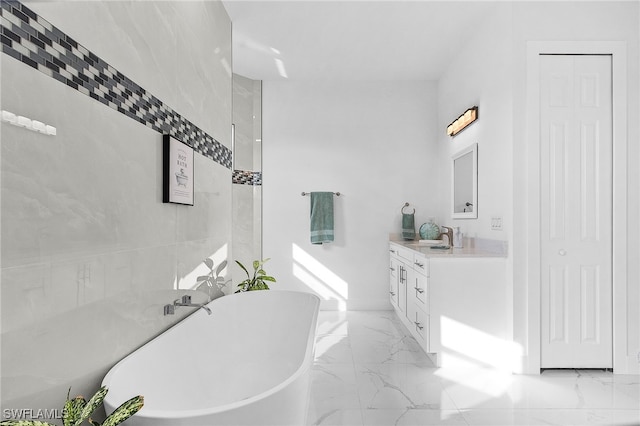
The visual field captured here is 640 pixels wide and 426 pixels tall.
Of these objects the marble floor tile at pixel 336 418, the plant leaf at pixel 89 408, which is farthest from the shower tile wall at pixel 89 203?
the marble floor tile at pixel 336 418

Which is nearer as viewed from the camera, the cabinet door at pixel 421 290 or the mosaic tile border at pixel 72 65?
the mosaic tile border at pixel 72 65

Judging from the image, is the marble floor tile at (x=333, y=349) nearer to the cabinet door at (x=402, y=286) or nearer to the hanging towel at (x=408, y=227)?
the cabinet door at (x=402, y=286)

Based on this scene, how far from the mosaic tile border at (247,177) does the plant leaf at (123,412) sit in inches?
144

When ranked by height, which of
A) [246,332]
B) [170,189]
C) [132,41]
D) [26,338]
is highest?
[132,41]

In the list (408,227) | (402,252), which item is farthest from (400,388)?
(408,227)

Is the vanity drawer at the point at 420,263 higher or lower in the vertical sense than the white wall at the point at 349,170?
lower

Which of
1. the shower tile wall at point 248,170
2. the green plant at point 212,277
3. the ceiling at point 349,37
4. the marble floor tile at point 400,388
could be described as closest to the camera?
the marble floor tile at point 400,388

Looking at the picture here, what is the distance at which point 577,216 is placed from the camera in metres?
2.57

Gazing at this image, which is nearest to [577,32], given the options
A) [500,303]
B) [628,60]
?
[628,60]

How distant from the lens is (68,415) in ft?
2.67

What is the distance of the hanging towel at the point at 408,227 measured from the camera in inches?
167

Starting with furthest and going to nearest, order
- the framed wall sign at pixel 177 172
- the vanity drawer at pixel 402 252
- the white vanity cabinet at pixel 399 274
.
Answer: the white vanity cabinet at pixel 399 274 → the vanity drawer at pixel 402 252 → the framed wall sign at pixel 177 172

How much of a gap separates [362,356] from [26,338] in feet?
7.85

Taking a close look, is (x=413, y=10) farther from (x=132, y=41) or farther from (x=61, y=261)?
(x=61, y=261)
